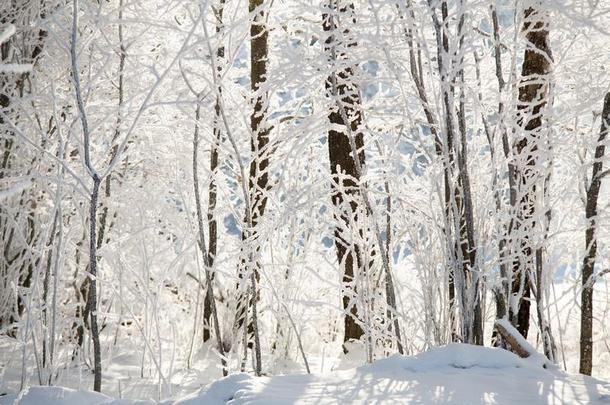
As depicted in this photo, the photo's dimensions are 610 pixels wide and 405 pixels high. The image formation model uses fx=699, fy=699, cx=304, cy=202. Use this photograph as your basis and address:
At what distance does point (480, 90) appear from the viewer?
3.29 metres

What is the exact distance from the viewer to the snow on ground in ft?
6.73

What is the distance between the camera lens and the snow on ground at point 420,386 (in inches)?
80.7

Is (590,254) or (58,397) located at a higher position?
(590,254)

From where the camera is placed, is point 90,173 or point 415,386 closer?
point 415,386

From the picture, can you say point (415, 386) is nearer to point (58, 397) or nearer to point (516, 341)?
point (516, 341)

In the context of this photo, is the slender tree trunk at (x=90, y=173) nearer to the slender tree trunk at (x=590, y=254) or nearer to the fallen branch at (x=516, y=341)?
the fallen branch at (x=516, y=341)

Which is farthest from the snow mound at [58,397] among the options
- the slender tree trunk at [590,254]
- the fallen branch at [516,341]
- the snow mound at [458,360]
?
the slender tree trunk at [590,254]

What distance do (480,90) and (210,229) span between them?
285 centimetres

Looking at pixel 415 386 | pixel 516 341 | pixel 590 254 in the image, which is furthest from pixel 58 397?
pixel 590 254

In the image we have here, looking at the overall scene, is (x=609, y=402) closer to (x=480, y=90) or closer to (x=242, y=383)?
(x=242, y=383)

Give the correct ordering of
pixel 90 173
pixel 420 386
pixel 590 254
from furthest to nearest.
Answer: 1. pixel 590 254
2. pixel 90 173
3. pixel 420 386

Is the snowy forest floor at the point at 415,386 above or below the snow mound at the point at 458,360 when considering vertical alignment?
below

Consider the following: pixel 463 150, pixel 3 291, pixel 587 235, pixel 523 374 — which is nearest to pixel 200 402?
pixel 523 374

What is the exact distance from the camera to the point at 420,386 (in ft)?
7.13
